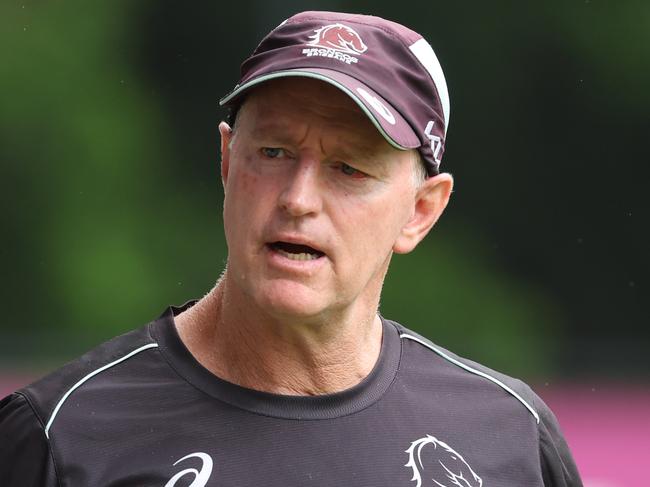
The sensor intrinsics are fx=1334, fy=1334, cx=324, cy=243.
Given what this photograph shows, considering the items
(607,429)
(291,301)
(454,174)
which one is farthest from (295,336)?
(454,174)

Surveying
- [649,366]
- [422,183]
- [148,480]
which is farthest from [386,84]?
[649,366]

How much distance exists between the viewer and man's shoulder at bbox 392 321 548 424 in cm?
309

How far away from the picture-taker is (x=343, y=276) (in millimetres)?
2662

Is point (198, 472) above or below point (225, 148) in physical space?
below

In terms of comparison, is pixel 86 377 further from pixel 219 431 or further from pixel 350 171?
pixel 350 171

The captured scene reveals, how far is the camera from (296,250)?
2.63 m

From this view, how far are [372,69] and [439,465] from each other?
840mm

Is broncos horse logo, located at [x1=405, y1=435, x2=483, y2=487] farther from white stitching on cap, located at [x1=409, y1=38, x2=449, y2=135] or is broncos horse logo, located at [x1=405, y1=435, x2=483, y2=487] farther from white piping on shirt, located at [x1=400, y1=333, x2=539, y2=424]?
white stitching on cap, located at [x1=409, y1=38, x2=449, y2=135]

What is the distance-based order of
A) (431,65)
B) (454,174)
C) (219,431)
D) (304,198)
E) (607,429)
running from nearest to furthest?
(304,198), (219,431), (431,65), (607,429), (454,174)

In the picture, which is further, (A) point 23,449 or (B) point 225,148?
(B) point 225,148

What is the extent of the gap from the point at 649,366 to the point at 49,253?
4.73 m

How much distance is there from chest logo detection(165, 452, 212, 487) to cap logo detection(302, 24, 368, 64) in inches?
32.5

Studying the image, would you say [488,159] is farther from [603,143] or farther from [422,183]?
[422,183]

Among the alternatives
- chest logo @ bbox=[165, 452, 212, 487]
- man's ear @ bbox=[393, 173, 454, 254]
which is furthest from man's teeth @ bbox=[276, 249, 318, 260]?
chest logo @ bbox=[165, 452, 212, 487]
